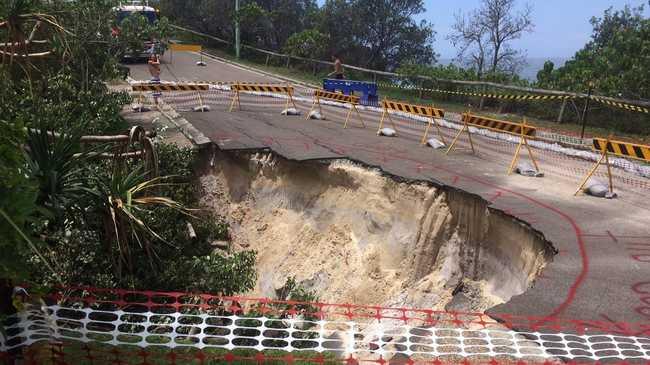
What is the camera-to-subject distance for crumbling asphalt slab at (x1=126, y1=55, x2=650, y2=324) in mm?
6410

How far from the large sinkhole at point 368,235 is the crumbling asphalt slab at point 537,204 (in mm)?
371

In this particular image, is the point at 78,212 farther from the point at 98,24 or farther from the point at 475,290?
the point at 98,24

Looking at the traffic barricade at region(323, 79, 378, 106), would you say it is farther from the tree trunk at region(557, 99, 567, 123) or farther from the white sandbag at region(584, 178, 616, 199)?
the white sandbag at region(584, 178, 616, 199)

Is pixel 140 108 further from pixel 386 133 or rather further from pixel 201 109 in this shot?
pixel 386 133

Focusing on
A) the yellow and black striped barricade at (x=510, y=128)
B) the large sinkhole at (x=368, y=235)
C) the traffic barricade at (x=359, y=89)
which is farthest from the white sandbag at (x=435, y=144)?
the traffic barricade at (x=359, y=89)

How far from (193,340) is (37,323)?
270cm

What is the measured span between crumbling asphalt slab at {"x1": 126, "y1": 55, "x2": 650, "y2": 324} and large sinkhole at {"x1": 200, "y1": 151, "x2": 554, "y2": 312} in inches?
14.6

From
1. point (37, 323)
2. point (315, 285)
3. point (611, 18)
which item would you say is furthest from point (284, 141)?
point (611, 18)

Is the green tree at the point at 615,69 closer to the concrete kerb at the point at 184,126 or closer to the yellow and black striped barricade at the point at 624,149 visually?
the yellow and black striped barricade at the point at 624,149

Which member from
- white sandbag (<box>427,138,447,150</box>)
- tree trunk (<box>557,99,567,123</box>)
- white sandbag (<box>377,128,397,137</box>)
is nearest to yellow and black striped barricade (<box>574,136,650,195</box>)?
white sandbag (<box>427,138,447,150</box>)

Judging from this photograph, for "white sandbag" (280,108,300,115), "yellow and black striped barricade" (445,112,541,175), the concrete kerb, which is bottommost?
the concrete kerb

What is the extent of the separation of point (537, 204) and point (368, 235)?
134 inches

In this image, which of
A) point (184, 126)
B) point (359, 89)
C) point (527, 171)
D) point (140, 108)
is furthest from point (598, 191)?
point (359, 89)

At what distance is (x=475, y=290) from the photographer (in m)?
9.00
